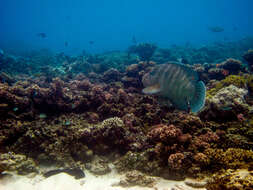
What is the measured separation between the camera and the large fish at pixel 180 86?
418 cm

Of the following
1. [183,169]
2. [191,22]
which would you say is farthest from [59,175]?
[191,22]

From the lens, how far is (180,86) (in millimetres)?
4340

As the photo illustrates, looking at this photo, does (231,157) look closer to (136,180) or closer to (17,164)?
(136,180)

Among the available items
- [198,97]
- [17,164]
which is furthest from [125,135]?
[17,164]

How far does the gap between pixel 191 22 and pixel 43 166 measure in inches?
Answer: 8925

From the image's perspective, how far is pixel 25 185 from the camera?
3.35m

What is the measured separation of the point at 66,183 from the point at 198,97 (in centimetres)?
373

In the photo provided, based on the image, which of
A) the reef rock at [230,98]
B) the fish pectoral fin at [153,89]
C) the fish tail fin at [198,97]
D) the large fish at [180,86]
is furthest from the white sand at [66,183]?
the reef rock at [230,98]

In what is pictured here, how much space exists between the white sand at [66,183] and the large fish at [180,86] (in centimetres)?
208

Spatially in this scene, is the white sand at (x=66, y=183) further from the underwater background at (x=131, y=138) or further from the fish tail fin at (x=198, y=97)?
the fish tail fin at (x=198, y=97)

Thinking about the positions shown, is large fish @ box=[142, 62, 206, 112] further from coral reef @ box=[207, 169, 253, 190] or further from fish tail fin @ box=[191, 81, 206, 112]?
coral reef @ box=[207, 169, 253, 190]

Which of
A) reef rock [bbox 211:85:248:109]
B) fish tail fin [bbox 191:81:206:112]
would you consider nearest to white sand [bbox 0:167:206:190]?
fish tail fin [bbox 191:81:206:112]

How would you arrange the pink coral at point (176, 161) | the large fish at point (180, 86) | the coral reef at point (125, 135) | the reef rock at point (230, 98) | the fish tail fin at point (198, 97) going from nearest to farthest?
1. the pink coral at point (176, 161)
2. the coral reef at point (125, 135)
3. the fish tail fin at point (198, 97)
4. the large fish at point (180, 86)
5. the reef rock at point (230, 98)

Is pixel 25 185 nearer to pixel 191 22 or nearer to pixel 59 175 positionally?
pixel 59 175
